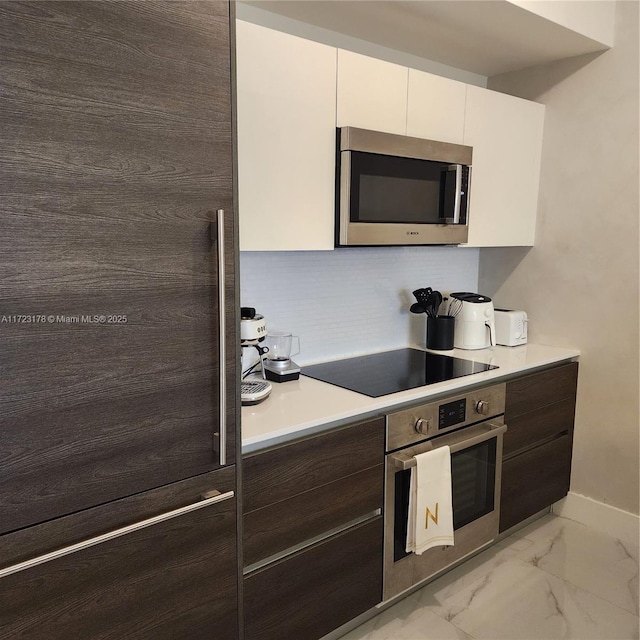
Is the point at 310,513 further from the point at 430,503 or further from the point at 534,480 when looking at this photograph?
the point at 534,480

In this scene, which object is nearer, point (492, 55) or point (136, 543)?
point (136, 543)

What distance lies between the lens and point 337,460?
180cm

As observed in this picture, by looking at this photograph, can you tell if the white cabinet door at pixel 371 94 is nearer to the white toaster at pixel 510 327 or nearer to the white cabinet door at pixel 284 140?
the white cabinet door at pixel 284 140

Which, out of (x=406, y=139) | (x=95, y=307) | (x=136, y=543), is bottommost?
(x=136, y=543)

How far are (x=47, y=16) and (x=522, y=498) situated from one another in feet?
8.29

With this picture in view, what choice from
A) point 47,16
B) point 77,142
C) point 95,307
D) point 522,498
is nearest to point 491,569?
point 522,498

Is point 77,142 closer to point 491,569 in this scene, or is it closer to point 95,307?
point 95,307

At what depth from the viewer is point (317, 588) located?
181cm

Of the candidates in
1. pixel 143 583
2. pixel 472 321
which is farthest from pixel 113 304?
pixel 472 321

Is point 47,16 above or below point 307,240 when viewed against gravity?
above

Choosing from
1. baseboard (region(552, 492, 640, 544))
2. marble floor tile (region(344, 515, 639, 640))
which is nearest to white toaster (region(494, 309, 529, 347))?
baseboard (region(552, 492, 640, 544))

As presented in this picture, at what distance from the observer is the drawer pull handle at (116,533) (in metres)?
1.16

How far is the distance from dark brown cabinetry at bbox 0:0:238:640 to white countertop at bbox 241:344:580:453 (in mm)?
213

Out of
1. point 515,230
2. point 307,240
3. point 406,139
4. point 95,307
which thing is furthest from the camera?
point 515,230
